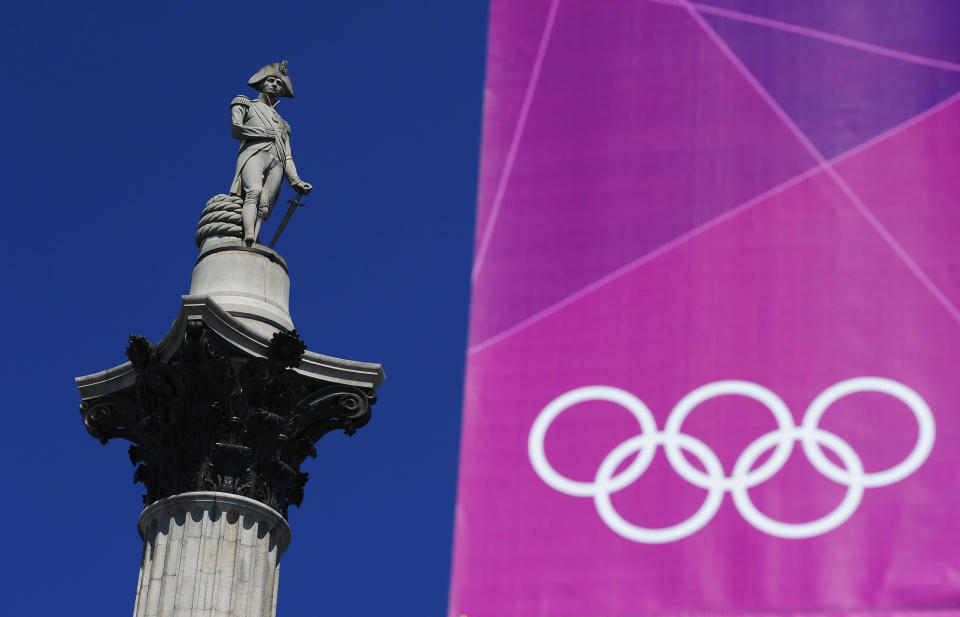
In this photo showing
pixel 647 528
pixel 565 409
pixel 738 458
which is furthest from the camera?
pixel 565 409

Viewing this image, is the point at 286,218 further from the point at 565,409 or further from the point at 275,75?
the point at 565,409

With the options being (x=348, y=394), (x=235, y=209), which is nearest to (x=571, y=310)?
(x=348, y=394)

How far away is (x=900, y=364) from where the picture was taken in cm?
1847

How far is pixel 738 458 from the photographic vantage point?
18250 millimetres

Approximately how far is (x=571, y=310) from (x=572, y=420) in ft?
4.14

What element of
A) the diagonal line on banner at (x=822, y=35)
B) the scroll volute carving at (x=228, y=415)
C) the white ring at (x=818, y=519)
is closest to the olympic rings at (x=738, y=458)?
the white ring at (x=818, y=519)

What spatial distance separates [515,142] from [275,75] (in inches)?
587

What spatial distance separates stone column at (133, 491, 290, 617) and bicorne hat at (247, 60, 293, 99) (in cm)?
940

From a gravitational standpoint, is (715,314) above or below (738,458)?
above

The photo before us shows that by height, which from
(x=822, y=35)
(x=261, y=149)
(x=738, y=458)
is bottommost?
(x=738, y=458)

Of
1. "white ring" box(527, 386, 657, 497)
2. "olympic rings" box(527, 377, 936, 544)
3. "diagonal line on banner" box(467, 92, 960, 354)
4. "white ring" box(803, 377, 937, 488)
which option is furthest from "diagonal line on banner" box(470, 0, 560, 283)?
"white ring" box(803, 377, 937, 488)

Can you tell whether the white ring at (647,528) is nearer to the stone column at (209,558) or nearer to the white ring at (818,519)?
the white ring at (818,519)

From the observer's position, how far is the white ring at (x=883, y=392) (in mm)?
17844

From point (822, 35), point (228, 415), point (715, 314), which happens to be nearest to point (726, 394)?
point (715, 314)
